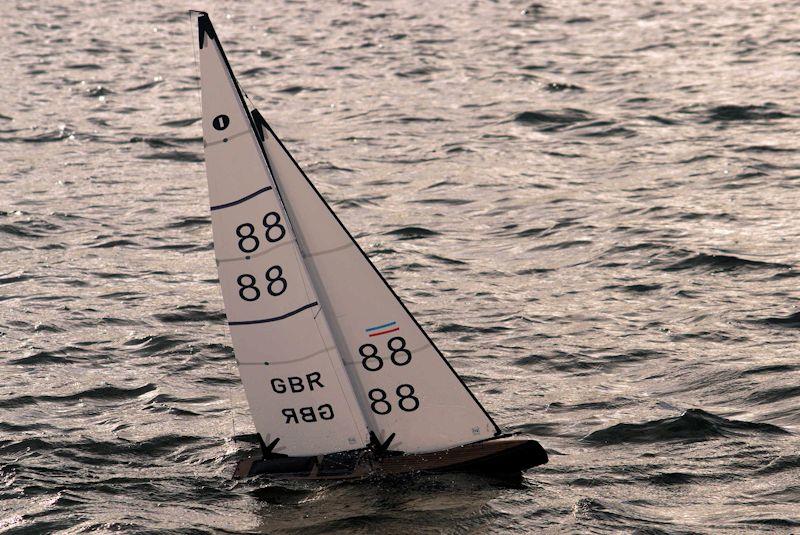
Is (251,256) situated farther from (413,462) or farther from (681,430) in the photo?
(681,430)

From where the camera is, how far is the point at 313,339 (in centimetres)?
1483

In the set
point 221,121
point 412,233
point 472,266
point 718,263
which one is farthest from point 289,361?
point 412,233

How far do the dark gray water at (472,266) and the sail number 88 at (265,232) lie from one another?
328 centimetres

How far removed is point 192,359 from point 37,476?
452 cm

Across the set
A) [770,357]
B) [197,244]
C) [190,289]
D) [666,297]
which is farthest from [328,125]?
[770,357]

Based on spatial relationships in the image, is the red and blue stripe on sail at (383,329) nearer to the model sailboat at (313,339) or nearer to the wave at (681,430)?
the model sailboat at (313,339)

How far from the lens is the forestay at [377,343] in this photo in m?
14.5

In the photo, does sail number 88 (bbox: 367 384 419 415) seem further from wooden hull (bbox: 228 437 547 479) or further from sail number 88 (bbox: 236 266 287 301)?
sail number 88 (bbox: 236 266 287 301)

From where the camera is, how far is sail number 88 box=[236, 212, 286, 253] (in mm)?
14375

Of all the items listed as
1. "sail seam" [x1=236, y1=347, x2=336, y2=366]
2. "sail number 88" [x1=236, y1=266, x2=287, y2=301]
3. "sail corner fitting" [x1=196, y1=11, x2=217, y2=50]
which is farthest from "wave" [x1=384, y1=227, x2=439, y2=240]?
"sail corner fitting" [x1=196, y1=11, x2=217, y2=50]

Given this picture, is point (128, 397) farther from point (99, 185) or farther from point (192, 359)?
point (99, 185)

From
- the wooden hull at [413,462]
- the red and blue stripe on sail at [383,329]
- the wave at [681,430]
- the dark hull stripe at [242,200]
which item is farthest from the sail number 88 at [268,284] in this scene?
the wave at [681,430]

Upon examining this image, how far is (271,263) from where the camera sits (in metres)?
14.5

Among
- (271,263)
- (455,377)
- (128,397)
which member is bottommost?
(128,397)
